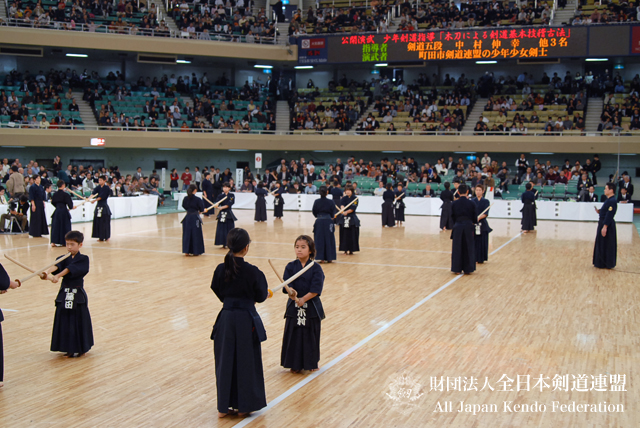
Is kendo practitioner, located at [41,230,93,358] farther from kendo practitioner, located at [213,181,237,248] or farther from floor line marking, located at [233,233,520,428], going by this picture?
kendo practitioner, located at [213,181,237,248]

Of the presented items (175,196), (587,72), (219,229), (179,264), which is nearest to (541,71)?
(587,72)

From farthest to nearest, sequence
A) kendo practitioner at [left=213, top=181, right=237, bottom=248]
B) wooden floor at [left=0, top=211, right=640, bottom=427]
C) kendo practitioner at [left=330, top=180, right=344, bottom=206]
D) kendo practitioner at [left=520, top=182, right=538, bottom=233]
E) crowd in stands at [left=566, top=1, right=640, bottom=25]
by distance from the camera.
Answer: crowd in stands at [left=566, top=1, right=640, bottom=25]
kendo practitioner at [left=520, top=182, right=538, bottom=233]
kendo practitioner at [left=330, top=180, right=344, bottom=206]
kendo practitioner at [left=213, top=181, right=237, bottom=248]
wooden floor at [left=0, top=211, right=640, bottom=427]

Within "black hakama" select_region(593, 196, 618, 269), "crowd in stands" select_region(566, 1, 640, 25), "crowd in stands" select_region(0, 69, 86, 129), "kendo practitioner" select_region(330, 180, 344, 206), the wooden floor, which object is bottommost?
the wooden floor

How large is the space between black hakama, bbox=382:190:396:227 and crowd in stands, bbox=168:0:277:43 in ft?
57.9

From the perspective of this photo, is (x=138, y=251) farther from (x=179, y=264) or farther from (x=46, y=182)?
(x=46, y=182)

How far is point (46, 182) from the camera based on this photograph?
1864 cm

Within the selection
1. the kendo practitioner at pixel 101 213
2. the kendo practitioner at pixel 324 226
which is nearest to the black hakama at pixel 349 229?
the kendo practitioner at pixel 324 226

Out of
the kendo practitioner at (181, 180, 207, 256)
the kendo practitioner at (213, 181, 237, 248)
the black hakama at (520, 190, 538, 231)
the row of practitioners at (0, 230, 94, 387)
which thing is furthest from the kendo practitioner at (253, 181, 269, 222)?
the row of practitioners at (0, 230, 94, 387)

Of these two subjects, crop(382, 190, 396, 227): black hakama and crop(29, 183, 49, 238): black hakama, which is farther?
crop(382, 190, 396, 227): black hakama

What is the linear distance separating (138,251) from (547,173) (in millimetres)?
21782

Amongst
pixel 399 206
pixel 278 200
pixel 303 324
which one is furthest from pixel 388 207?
pixel 303 324

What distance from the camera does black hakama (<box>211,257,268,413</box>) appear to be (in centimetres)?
571

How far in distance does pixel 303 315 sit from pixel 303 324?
0.12 m

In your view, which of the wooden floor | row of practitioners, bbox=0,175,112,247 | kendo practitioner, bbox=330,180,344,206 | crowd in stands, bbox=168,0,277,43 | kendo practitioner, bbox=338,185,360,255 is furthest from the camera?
crowd in stands, bbox=168,0,277,43
